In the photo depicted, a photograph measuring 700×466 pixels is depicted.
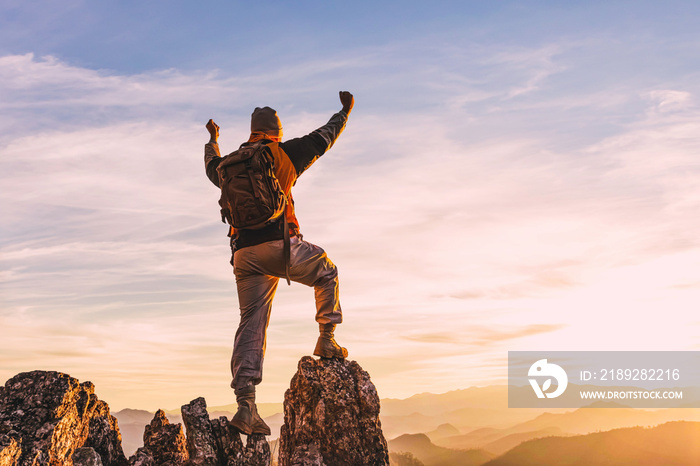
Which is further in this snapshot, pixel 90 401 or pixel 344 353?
pixel 344 353

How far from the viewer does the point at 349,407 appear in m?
11.7

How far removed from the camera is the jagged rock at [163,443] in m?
11.6

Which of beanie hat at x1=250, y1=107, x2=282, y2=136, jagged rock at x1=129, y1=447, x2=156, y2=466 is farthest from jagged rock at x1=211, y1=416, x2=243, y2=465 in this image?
beanie hat at x1=250, y1=107, x2=282, y2=136

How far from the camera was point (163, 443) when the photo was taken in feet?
38.2

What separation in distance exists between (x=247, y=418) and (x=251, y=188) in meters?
4.06

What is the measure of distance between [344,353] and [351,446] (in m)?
1.77

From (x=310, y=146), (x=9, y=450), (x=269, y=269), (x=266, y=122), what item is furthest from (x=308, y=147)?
(x=9, y=450)

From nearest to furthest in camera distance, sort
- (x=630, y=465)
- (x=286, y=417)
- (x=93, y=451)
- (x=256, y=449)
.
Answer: (x=93, y=451), (x=256, y=449), (x=286, y=417), (x=630, y=465)

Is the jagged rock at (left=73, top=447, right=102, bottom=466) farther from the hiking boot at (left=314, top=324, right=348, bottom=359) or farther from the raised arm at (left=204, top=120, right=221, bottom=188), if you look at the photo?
the raised arm at (left=204, top=120, right=221, bottom=188)

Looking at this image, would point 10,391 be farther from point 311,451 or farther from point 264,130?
point 264,130

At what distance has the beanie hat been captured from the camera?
40.6ft

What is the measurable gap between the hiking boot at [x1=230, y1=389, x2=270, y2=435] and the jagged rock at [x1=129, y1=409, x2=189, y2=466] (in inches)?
42.1

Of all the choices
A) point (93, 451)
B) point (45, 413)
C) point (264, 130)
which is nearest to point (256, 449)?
point (93, 451)

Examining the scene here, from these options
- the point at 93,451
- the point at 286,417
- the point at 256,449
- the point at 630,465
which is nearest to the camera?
the point at 93,451
